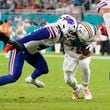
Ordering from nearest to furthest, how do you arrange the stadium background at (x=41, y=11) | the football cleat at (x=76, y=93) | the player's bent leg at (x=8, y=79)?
the player's bent leg at (x=8, y=79)
the football cleat at (x=76, y=93)
the stadium background at (x=41, y=11)

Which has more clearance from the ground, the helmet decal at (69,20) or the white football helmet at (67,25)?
the helmet decal at (69,20)

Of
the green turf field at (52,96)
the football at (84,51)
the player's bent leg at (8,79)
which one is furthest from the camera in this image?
the football at (84,51)

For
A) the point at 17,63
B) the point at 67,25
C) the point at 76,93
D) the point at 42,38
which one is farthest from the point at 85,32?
the point at 17,63

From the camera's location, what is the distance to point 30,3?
36906 millimetres

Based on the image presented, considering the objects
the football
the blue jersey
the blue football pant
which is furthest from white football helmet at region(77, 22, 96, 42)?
the blue football pant

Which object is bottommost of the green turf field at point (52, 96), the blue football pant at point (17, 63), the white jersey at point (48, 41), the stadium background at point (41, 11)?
the stadium background at point (41, 11)

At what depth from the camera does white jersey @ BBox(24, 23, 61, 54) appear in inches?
456

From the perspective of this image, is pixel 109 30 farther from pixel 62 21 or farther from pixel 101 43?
pixel 101 43

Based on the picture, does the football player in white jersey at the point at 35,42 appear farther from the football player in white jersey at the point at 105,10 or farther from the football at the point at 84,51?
the football player in white jersey at the point at 105,10

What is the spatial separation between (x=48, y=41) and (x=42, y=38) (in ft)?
0.48

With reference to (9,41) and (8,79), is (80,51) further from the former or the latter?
(9,41)

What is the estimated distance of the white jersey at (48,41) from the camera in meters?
11.6

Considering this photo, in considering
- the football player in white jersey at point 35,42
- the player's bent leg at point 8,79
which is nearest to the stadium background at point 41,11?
the football player in white jersey at point 35,42

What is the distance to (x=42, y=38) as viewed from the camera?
38.2 feet
